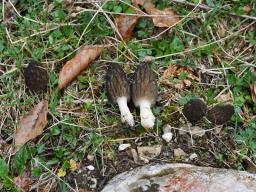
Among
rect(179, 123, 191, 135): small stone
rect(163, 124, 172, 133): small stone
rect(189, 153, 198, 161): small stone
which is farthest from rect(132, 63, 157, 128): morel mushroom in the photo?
rect(189, 153, 198, 161): small stone

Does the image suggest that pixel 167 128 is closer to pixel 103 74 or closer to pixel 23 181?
pixel 103 74

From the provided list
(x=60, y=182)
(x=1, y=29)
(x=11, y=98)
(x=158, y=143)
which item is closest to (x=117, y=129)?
(x=158, y=143)

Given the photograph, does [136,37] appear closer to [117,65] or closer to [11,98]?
[117,65]

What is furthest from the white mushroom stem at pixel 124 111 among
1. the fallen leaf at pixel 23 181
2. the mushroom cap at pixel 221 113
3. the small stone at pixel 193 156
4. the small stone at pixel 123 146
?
the fallen leaf at pixel 23 181

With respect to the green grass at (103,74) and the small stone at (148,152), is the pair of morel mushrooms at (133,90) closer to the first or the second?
the green grass at (103,74)

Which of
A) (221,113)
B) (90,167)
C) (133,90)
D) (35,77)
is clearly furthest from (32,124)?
(221,113)

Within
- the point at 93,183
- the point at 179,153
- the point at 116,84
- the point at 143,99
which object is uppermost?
the point at 116,84
